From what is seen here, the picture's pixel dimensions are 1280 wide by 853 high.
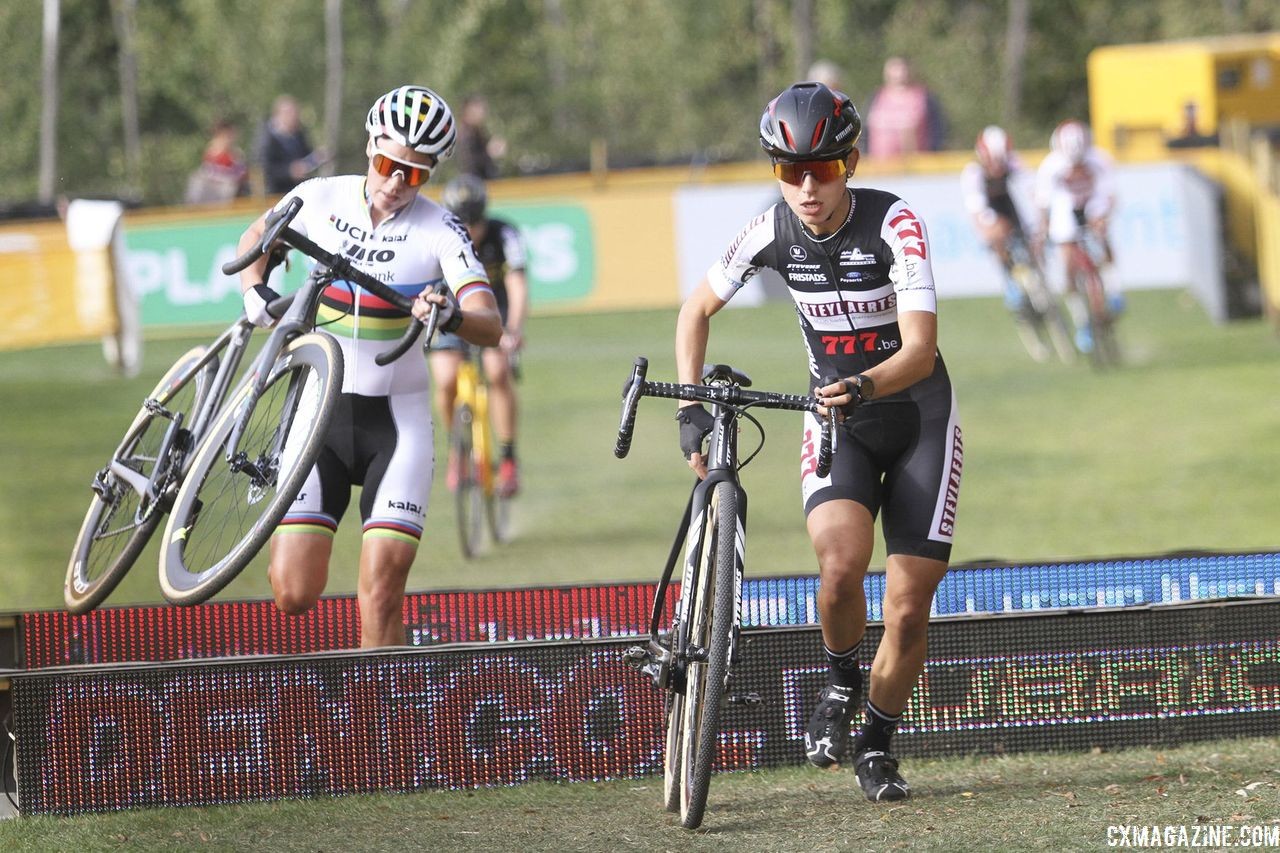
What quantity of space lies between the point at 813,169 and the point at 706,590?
1.42 m

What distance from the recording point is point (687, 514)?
6.82 m

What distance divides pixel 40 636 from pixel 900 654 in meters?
3.36

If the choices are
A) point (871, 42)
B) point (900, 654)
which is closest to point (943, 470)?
point (900, 654)

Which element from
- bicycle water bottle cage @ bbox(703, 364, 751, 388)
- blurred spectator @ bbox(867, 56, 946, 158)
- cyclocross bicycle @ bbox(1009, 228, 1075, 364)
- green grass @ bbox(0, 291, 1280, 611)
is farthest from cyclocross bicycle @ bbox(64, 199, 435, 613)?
blurred spectator @ bbox(867, 56, 946, 158)

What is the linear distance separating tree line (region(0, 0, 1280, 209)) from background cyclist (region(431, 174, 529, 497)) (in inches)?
1039

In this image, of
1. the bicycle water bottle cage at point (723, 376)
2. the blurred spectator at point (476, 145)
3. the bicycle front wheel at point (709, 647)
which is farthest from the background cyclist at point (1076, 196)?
the bicycle front wheel at point (709, 647)

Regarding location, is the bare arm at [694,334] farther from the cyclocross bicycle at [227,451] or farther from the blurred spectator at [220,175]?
the blurred spectator at [220,175]

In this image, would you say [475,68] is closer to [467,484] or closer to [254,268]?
[467,484]

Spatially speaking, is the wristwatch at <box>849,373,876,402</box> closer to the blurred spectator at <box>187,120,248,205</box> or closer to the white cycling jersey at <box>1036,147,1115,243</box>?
the white cycling jersey at <box>1036,147,1115,243</box>

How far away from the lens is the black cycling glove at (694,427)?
681cm

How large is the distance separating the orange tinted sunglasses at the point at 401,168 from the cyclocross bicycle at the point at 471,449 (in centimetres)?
557

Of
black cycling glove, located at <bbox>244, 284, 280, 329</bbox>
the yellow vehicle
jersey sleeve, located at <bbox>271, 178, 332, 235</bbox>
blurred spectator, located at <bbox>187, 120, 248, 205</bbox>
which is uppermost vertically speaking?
the yellow vehicle

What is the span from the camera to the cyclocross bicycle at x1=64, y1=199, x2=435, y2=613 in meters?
6.90

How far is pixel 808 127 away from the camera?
6.56 metres
